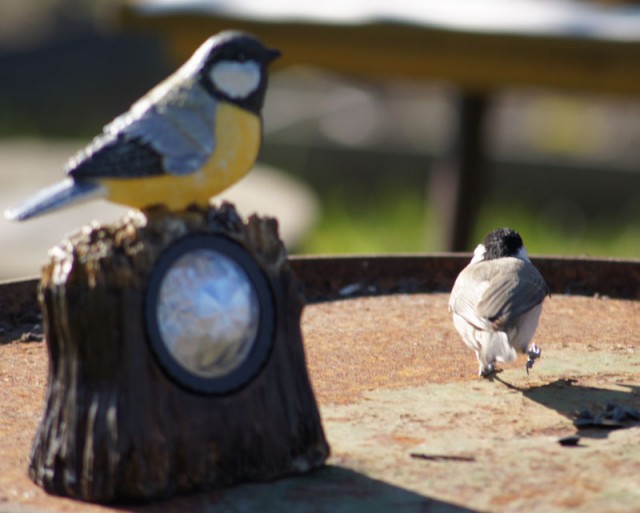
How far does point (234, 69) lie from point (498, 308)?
1.05 m

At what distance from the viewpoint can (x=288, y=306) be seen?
2.46 m

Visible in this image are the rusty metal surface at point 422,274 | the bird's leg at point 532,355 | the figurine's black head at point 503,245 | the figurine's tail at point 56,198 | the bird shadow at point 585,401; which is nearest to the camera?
the figurine's tail at point 56,198

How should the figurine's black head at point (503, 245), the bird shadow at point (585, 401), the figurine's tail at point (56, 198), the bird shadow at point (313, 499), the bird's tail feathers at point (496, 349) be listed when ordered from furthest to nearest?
the figurine's black head at point (503, 245), the bird's tail feathers at point (496, 349), the bird shadow at point (585, 401), the figurine's tail at point (56, 198), the bird shadow at point (313, 499)

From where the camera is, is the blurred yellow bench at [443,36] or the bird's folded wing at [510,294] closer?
the bird's folded wing at [510,294]

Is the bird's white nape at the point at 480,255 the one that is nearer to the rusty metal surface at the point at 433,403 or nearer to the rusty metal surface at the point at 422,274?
the rusty metal surface at the point at 433,403

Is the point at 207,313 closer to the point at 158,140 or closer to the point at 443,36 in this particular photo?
the point at 158,140

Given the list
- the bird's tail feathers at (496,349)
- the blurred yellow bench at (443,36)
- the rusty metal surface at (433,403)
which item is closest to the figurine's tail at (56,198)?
the rusty metal surface at (433,403)

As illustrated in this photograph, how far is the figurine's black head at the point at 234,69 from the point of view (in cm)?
249

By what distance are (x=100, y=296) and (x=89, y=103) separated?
12014 millimetres

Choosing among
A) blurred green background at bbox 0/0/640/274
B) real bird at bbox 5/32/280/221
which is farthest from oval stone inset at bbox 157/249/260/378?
blurred green background at bbox 0/0/640/274

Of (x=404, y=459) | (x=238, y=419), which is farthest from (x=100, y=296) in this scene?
(x=404, y=459)

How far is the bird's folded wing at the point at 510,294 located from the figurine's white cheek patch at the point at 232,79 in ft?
3.24

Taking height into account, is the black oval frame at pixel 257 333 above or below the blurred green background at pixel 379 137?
below

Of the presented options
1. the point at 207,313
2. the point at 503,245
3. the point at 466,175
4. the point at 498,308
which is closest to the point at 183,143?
the point at 207,313
